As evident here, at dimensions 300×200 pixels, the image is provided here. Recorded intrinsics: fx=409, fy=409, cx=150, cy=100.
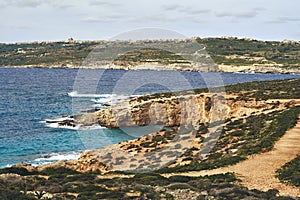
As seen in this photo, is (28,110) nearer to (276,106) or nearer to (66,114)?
(66,114)

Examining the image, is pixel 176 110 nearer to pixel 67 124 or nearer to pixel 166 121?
pixel 166 121

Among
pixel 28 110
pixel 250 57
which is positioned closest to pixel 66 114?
pixel 28 110

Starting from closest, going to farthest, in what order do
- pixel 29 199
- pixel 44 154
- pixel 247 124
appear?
pixel 29 199, pixel 247 124, pixel 44 154

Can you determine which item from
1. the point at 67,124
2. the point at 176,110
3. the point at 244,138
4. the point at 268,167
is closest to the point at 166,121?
the point at 176,110

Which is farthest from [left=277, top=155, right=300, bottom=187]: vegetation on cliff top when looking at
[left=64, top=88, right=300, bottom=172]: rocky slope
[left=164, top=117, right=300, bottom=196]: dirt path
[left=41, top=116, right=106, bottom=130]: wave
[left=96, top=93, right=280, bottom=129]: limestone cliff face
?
[left=41, top=116, right=106, bottom=130]: wave

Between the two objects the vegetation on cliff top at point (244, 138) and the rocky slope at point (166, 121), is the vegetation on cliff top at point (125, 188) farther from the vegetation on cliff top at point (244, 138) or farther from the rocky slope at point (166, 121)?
the rocky slope at point (166, 121)

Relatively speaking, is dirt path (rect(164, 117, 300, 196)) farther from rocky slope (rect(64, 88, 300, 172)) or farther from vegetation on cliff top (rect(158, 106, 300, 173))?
rocky slope (rect(64, 88, 300, 172))

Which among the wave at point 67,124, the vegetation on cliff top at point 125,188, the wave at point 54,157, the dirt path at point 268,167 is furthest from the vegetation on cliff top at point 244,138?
the wave at point 67,124
